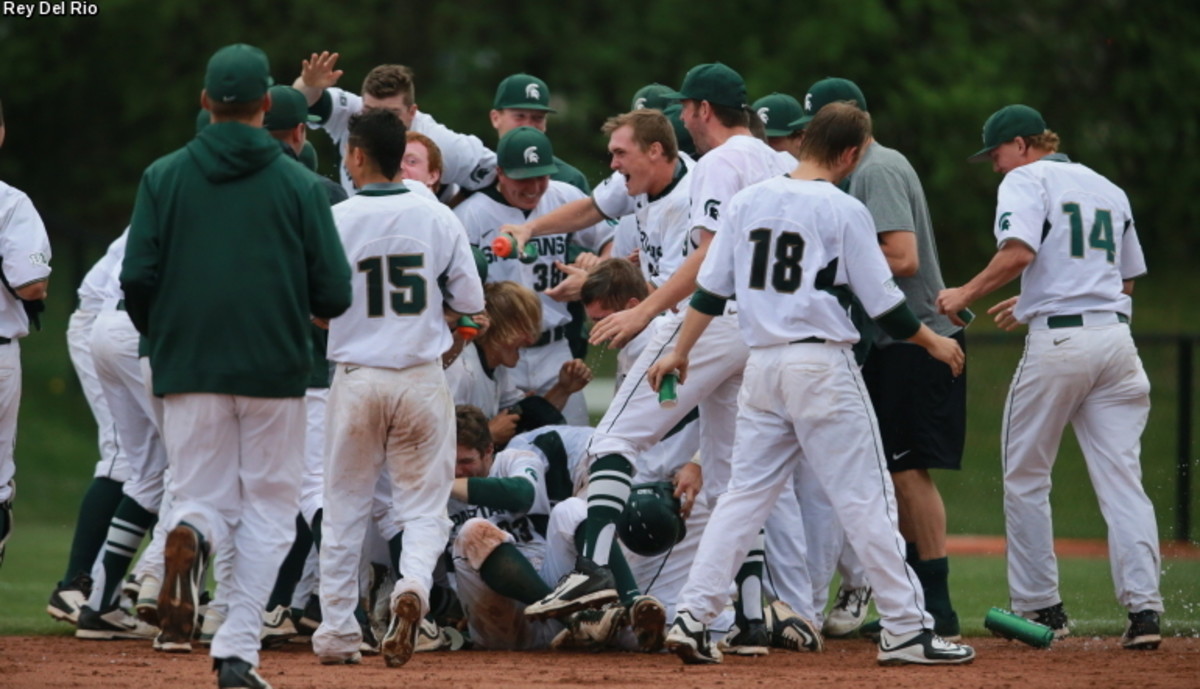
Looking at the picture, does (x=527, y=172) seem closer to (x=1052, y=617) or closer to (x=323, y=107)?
(x=323, y=107)

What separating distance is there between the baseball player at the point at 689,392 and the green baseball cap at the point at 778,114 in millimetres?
1127

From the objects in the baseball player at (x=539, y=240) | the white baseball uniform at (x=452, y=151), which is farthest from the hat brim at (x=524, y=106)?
the baseball player at (x=539, y=240)

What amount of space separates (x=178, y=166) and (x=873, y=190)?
129 inches

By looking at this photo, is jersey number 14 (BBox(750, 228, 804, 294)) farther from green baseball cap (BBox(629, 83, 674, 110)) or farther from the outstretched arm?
green baseball cap (BBox(629, 83, 674, 110))

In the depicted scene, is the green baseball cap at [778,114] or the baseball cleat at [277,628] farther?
the green baseball cap at [778,114]

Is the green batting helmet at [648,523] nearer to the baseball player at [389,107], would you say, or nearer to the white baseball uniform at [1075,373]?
the white baseball uniform at [1075,373]

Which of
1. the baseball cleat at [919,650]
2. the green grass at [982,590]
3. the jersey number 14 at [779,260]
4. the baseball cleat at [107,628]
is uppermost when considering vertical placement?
the jersey number 14 at [779,260]

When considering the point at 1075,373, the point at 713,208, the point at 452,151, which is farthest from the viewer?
the point at 452,151

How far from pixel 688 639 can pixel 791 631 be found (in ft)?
3.25

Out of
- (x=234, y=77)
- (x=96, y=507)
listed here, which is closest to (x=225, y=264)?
(x=234, y=77)

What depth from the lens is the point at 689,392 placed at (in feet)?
22.7

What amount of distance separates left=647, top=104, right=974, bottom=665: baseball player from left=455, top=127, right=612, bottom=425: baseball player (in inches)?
84.4

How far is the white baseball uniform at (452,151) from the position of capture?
8789 mm

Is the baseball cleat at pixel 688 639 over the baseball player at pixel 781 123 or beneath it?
beneath
